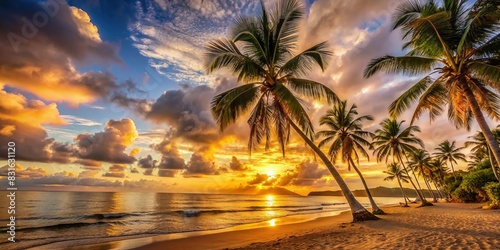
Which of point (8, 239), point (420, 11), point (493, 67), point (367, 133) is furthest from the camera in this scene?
point (367, 133)

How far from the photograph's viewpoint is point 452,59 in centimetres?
905

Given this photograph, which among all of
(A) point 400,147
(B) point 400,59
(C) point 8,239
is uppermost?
(B) point 400,59

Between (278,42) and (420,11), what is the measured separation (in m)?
6.25

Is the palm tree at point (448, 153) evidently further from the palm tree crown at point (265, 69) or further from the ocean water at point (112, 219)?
the palm tree crown at point (265, 69)

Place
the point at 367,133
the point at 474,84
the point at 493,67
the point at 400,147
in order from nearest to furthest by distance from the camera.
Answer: the point at 493,67 < the point at 474,84 < the point at 367,133 < the point at 400,147

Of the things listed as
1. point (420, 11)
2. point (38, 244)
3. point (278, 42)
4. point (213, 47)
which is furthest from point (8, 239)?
point (420, 11)

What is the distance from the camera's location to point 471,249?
5.87 metres

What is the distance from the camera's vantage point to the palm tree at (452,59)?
331 inches

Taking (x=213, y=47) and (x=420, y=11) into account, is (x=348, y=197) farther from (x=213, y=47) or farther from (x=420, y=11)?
(x=213, y=47)

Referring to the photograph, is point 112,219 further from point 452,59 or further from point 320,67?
point 452,59

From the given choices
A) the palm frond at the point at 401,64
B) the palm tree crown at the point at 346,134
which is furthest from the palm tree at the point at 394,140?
the palm frond at the point at 401,64

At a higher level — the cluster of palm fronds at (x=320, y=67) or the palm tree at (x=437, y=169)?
the cluster of palm fronds at (x=320, y=67)

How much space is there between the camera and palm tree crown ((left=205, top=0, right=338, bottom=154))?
1202 cm

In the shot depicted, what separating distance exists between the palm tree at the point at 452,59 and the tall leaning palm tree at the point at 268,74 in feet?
10.7
